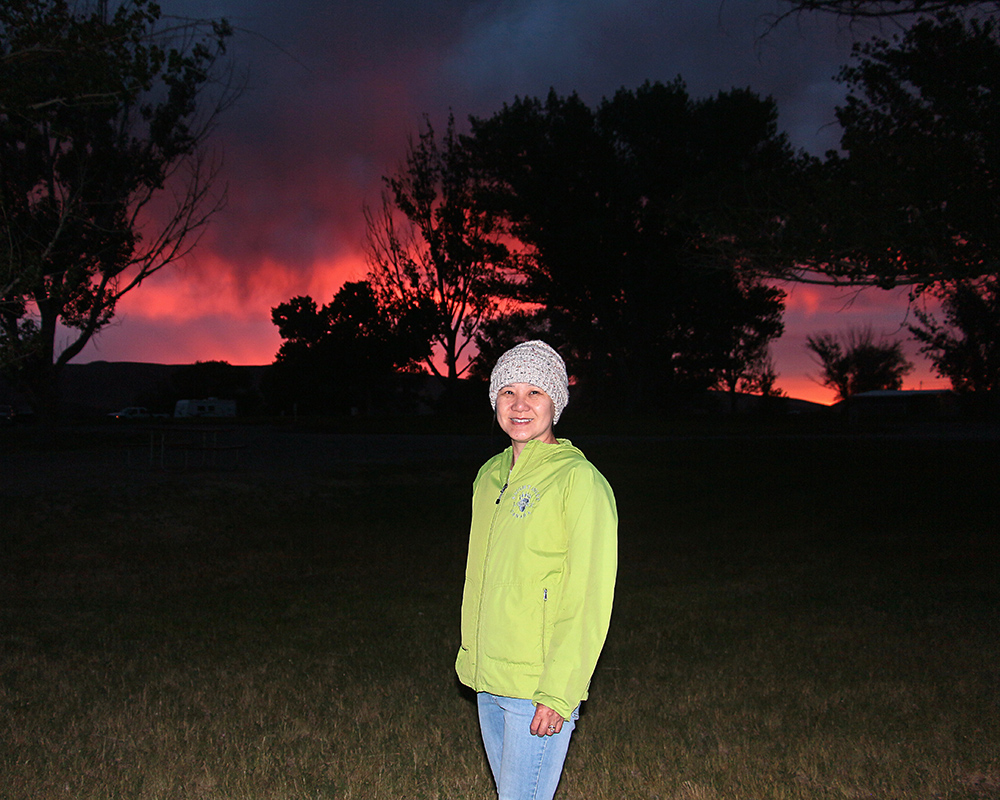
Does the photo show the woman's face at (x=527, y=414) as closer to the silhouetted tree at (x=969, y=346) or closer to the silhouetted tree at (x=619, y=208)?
the silhouetted tree at (x=619, y=208)

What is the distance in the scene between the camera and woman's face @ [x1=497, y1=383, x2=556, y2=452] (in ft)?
8.70

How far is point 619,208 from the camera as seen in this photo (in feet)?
119

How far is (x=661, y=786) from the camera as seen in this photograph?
410 centimetres

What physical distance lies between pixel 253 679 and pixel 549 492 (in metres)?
4.24

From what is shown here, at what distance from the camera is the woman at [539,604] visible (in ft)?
7.72

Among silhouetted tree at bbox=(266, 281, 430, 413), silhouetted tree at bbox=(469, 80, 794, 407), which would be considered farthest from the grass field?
silhouetted tree at bbox=(266, 281, 430, 413)

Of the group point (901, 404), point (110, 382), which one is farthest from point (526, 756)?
point (110, 382)

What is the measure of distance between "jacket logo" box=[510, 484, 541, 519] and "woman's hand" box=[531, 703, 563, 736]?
55cm

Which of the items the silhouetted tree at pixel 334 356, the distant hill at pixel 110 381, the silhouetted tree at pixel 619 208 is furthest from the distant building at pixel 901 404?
the distant hill at pixel 110 381

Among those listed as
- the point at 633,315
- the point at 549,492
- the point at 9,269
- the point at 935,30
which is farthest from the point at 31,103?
the point at 633,315

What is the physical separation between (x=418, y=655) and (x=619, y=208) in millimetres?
31989

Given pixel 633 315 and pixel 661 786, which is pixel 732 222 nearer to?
pixel 661 786

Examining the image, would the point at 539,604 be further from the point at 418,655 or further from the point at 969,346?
the point at 969,346

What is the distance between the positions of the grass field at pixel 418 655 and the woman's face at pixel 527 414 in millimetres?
2244
